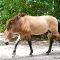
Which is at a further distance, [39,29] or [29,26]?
[39,29]

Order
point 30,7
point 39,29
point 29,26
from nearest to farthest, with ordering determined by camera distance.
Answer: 1. point 29,26
2. point 39,29
3. point 30,7

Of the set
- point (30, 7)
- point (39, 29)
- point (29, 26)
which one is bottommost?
point (39, 29)

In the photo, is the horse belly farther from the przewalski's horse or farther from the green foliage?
the green foliage

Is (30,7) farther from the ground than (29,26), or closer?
farther from the ground

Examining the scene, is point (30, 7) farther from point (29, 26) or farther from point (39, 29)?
point (29, 26)

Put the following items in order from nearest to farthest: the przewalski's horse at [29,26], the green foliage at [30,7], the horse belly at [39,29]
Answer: the przewalski's horse at [29,26], the horse belly at [39,29], the green foliage at [30,7]

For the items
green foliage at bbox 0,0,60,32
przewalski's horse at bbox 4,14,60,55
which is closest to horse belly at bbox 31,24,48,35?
przewalski's horse at bbox 4,14,60,55

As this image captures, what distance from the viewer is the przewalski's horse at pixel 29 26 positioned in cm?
1123

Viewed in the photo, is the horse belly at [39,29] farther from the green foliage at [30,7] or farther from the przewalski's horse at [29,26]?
the green foliage at [30,7]

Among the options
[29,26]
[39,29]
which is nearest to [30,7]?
[39,29]

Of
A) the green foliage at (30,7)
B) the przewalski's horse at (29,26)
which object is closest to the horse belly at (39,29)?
the przewalski's horse at (29,26)

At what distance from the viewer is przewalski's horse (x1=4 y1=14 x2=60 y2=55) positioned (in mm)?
11234

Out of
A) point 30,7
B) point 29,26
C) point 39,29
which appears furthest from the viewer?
point 30,7

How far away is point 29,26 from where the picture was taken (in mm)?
11422
